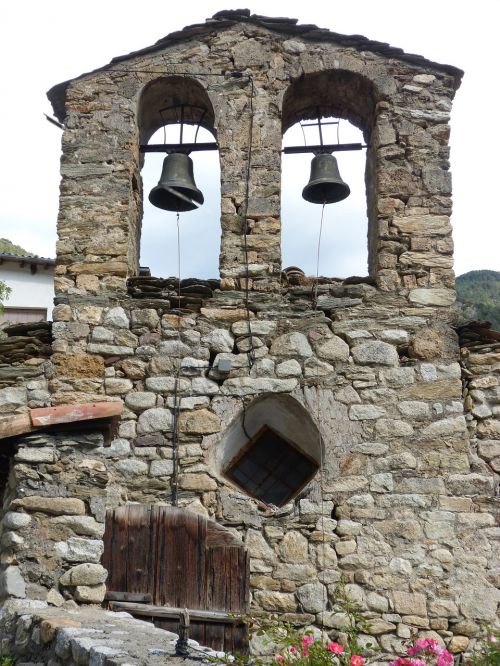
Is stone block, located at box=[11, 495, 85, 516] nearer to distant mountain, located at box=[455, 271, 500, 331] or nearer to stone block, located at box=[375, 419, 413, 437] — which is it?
stone block, located at box=[375, 419, 413, 437]

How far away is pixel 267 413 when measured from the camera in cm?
558

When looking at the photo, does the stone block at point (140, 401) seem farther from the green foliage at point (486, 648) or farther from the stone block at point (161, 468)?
the green foliage at point (486, 648)

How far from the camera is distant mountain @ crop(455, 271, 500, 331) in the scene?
2058 cm

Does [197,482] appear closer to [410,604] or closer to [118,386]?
[118,386]

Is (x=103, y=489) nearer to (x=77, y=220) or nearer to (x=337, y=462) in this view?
(x=337, y=462)

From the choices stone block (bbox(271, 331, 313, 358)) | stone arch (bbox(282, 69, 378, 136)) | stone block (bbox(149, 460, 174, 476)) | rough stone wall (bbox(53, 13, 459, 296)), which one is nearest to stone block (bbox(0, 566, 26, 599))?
stone block (bbox(149, 460, 174, 476))

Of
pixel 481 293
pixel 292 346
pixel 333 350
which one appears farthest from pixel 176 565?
pixel 481 293

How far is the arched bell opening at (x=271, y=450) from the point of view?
546cm

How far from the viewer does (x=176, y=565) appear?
5.09 meters

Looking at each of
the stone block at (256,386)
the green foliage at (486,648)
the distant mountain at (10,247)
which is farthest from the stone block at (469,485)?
the distant mountain at (10,247)

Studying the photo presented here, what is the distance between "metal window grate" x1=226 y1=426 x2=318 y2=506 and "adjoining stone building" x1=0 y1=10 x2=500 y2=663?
1 cm

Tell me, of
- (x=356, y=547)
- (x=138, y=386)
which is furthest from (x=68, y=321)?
(x=356, y=547)

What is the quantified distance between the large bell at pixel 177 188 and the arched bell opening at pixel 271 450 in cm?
178

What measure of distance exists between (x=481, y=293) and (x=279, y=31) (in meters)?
19.6
